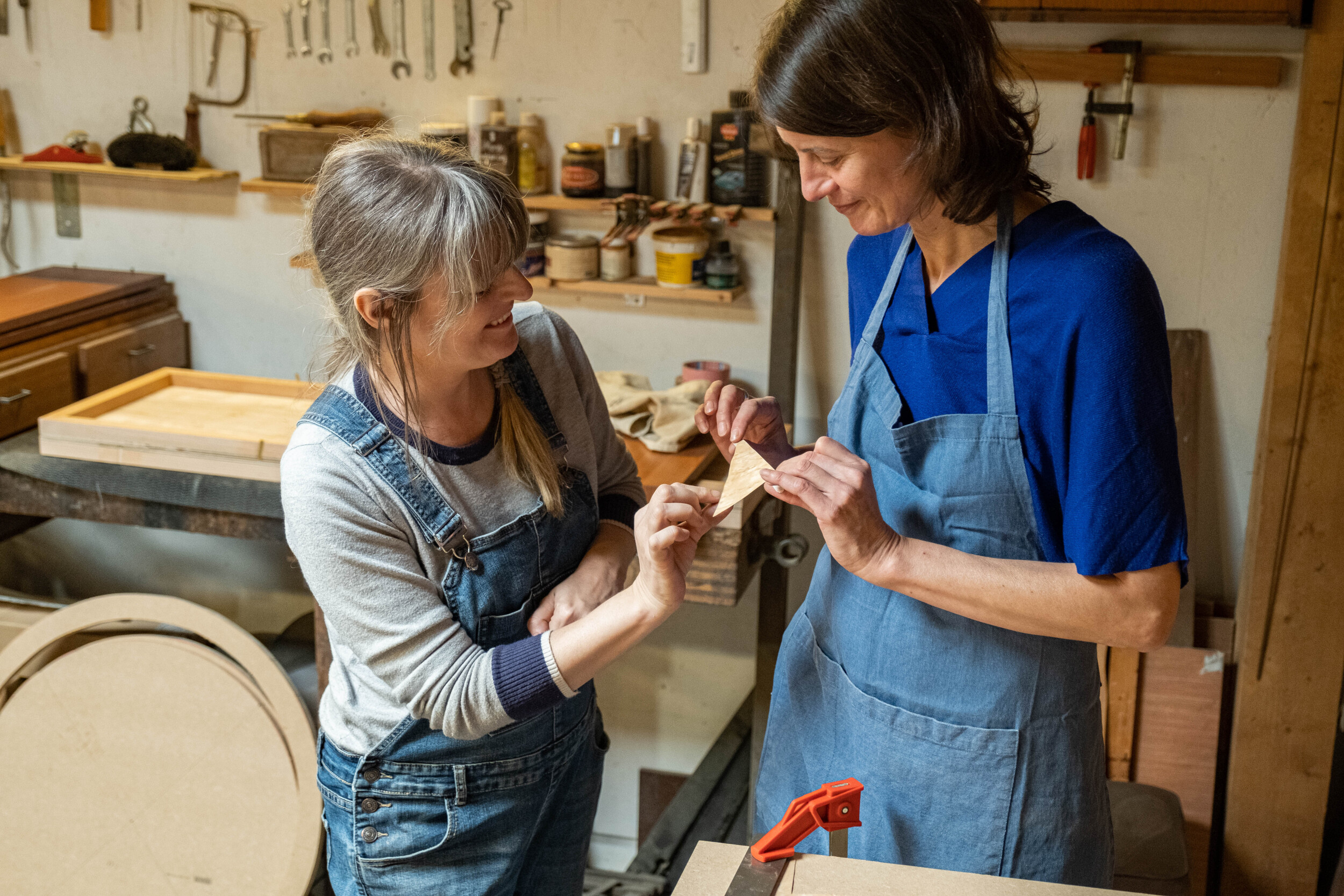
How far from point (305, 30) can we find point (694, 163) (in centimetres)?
109

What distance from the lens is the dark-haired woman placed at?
111cm

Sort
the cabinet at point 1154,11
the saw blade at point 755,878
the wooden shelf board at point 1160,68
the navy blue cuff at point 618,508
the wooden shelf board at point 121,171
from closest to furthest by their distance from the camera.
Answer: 1. the saw blade at point 755,878
2. the navy blue cuff at point 618,508
3. the cabinet at point 1154,11
4. the wooden shelf board at point 1160,68
5. the wooden shelf board at point 121,171

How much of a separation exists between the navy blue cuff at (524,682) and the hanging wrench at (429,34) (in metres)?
1.98

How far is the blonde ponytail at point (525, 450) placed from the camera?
147 cm

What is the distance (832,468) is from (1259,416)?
6.12 feet

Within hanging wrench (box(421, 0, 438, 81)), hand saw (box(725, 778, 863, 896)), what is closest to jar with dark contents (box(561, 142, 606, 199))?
hanging wrench (box(421, 0, 438, 81))

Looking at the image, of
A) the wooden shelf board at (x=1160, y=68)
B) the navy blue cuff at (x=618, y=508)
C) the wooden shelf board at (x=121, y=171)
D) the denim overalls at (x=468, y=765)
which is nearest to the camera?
the denim overalls at (x=468, y=765)

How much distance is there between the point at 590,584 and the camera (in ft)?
4.99

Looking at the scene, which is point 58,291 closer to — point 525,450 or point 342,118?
point 342,118

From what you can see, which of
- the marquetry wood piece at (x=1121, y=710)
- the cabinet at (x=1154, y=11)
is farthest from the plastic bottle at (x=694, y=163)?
the marquetry wood piece at (x=1121, y=710)

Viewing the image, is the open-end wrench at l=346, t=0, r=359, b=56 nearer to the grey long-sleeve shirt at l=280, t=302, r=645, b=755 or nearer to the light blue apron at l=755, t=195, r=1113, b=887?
the grey long-sleeve shirt at l=280, t=302, r=645, b=755

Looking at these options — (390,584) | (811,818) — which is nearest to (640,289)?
(390,584)

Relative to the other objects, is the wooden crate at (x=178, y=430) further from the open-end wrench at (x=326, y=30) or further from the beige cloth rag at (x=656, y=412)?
the open-end wrench at (x=326, y=30)

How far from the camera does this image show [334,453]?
1.33m
